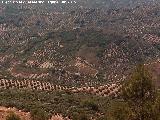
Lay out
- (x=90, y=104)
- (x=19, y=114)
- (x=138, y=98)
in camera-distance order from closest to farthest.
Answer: (x=138, y=98) < (x=19, y=114) < (x=90, y=104)

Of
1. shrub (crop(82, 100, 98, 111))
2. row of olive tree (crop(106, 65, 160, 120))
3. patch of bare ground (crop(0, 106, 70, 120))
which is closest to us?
row of olive tree (crop(106, 65, 160, 120))

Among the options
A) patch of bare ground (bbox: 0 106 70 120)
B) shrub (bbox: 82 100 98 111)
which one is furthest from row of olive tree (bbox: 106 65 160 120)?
shrub (bbox: 82 100 98 111)

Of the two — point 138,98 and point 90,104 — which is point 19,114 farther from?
point 138,98

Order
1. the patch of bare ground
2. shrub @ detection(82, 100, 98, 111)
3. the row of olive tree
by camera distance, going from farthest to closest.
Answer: shrub @ detection(82, 100, 98, 111) < the patch of bare ground < the row of olive tree

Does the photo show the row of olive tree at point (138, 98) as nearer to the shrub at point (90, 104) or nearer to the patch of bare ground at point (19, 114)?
the patch of bare ground at point (19, 114)

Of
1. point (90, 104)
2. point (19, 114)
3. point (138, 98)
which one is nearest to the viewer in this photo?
point (138, 98)

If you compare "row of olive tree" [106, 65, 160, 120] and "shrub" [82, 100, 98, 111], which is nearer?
"row of olive tree" [106, 65, 160, 120]

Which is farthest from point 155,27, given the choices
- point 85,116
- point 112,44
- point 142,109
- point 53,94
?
point 142,109

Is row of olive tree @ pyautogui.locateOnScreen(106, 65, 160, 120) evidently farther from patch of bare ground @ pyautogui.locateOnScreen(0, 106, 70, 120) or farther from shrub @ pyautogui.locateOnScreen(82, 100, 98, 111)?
shrub @ pyautogui.locateOnScreen(82, 100, 98, 111)

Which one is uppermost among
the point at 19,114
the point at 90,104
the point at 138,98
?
the point at 138,98

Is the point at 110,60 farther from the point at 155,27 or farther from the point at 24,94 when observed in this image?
the point at 24,94

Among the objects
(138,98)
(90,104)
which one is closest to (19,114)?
(90,104)
